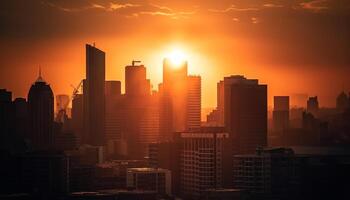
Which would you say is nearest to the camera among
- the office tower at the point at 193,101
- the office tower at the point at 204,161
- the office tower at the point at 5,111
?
the office tower at the point at 204,161

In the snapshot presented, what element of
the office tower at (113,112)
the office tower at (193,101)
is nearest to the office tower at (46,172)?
the office tower at (193,101)

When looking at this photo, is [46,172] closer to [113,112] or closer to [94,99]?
[113,112]

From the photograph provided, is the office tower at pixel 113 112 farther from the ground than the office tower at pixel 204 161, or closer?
farther from the ground

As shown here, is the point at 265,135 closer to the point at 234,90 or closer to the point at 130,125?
the point at 234,90

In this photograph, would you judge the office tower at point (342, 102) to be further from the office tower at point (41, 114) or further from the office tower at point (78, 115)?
the office tower at point (78, 115)

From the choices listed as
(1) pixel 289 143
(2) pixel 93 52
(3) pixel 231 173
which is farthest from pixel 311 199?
(2) pixel 93 52

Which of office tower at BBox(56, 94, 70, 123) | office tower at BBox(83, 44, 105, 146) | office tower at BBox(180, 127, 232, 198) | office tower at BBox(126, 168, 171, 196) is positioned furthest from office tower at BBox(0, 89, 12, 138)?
office tower at BBox(180, 127, 232, 198)
